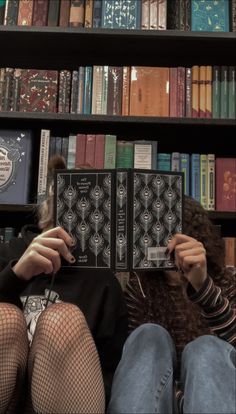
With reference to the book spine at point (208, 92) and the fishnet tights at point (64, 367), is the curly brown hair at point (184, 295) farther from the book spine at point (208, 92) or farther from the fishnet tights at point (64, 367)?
the book spine at point (208, 92)

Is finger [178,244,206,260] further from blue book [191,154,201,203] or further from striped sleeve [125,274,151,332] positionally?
blue book [191,154,201,203]

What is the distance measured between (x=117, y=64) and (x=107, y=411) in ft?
4.83

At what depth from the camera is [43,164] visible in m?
1.77

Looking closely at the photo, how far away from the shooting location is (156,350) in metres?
0.97

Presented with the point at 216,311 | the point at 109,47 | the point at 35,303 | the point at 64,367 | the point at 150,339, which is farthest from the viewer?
the point at 109,47

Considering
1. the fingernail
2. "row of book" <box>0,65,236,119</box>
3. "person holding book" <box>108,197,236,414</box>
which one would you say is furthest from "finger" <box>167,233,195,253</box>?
"row of book" <box>0,65,236,119</box>

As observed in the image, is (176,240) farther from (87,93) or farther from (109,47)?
(109,47)

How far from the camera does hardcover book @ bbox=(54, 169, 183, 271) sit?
1145mm

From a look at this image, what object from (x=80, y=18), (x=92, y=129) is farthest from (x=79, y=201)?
(x=80, y=18)

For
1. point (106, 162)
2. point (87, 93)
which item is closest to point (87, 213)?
point (106, 162)

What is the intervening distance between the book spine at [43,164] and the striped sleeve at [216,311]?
77cm

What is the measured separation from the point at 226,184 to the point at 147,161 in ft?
0.93

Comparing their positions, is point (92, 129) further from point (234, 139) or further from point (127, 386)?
point (127, 386)

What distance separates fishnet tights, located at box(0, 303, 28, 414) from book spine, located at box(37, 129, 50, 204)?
2.63 feet
